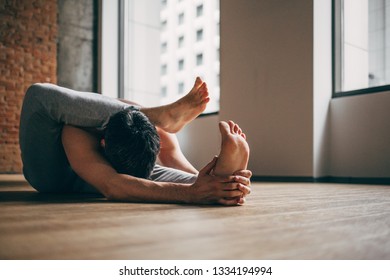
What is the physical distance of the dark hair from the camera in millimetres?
1225

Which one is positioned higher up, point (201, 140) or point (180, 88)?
point (180, 88)

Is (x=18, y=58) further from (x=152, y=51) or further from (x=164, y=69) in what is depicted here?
(x=164, y=69)

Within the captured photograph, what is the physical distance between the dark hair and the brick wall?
161 inches

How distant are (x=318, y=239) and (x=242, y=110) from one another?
3.07 meters

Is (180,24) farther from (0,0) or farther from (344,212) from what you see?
(344,212)

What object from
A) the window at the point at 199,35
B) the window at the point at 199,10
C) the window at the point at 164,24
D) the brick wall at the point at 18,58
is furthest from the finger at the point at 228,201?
the window at the point at 164,24

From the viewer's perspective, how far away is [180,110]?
1843 millimetres

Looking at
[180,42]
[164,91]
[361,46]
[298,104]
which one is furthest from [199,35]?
[361,46]

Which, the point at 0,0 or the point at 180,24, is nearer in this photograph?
the point at 0,0

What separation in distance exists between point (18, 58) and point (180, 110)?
3877 mm

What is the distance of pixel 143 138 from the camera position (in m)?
1.22

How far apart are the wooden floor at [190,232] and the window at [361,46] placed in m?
2.18

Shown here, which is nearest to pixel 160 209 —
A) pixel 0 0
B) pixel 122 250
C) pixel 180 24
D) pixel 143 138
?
pixel 143 138

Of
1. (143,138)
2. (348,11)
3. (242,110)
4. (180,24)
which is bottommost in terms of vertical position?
(143,138)
